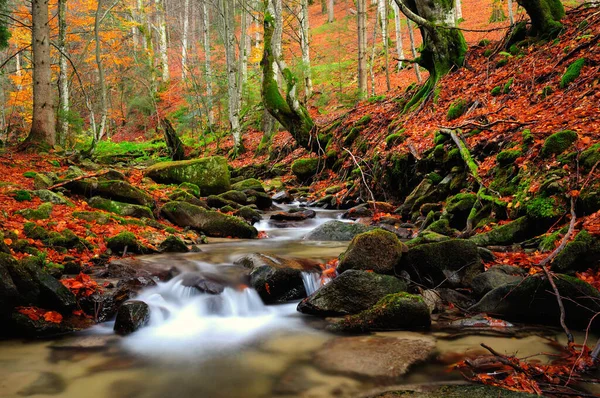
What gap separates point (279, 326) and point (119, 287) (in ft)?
6.25

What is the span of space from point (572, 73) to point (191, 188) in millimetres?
8983

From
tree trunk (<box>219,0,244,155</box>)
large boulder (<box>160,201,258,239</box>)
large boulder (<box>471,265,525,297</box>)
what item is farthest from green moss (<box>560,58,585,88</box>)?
tree trunk (<box>219,0,244,155</box>)

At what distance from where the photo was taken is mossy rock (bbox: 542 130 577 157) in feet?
19.3

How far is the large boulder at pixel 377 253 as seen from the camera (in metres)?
5.09

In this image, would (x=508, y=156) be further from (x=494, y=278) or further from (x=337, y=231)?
(x=337, y=231)

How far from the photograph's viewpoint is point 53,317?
409 centimetres

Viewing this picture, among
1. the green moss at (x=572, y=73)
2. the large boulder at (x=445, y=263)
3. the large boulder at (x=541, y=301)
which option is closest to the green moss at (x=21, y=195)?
the large boulder at (x=445, y=263)

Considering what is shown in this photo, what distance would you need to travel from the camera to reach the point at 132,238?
245 inches

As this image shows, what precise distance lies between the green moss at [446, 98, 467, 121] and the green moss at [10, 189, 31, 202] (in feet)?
28.8

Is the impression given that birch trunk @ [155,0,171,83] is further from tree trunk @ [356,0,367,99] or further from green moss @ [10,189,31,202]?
green moss @ [10,189,31,202]

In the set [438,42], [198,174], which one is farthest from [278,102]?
[438,42]

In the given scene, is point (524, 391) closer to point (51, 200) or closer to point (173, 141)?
point (51, 200)

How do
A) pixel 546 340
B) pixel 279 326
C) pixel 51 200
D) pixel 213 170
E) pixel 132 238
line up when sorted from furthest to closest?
pixel 213 170, pixel 51 200, pixel 132 238, pixel 279 326, pixel 546 340

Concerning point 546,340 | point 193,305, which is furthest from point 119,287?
point 546,340
